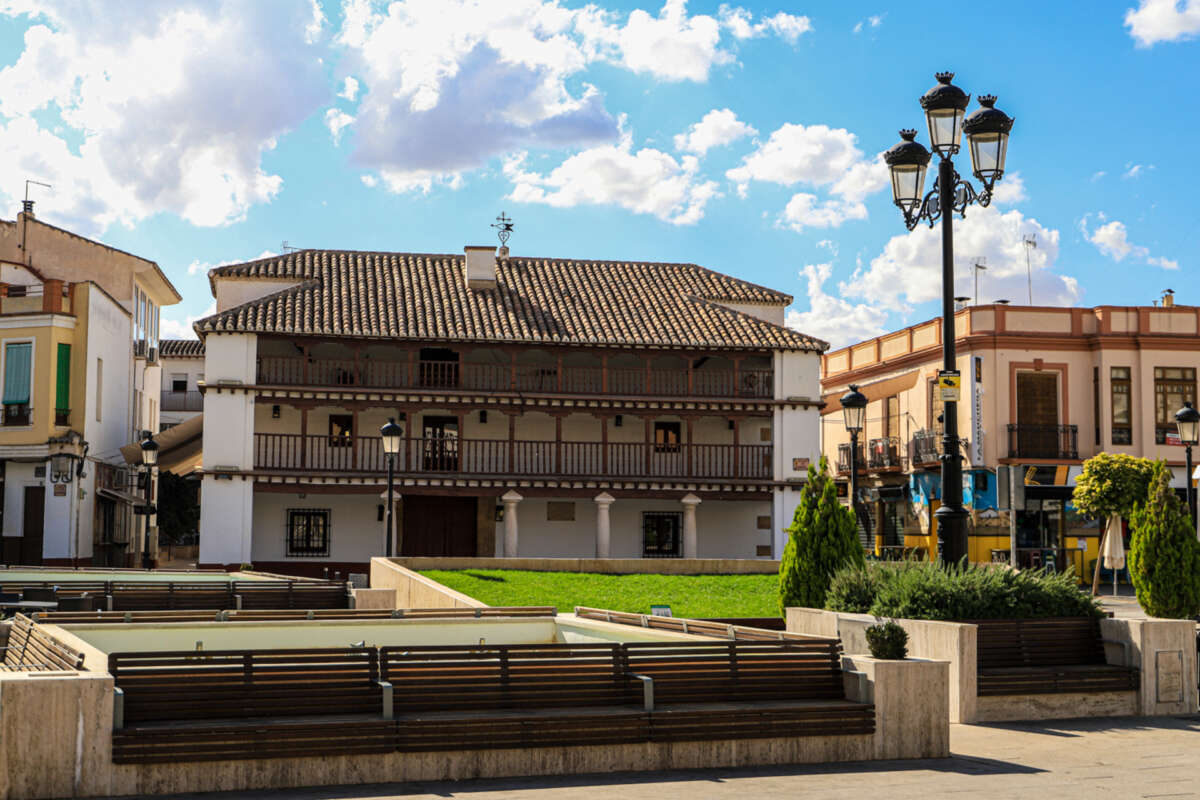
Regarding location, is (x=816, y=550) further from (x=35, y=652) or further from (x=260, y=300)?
(x=260, y=300)

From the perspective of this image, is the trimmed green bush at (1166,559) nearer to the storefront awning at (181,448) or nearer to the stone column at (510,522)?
the stone column at (510,522)

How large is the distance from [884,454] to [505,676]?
3759 centimetres

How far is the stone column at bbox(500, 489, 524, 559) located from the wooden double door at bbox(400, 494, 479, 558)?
1724 millimetres

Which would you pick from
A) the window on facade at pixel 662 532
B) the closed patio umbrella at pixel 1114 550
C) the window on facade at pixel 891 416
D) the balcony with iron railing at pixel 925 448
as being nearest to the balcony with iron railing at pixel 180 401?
the window on facade at pixel 662 532

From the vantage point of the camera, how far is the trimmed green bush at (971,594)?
12453mm

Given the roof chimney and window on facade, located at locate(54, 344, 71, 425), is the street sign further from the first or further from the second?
the roof chimney

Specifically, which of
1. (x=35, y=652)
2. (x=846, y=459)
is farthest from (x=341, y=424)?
(x=35, y=652)

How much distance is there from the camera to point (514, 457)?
41156 mm

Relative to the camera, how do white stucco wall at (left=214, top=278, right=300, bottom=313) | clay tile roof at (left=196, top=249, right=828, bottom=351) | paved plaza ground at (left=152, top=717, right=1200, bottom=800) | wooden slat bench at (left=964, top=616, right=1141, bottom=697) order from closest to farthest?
paved plaza ground at (left=152, top=717, right=1200, bottom=800), wooden slat bench at (left=964, top=616, right=1141, bottom=697), clay tile roof at (left=196, top=249, right=828, bottom=351), white stucco wall at (left=214, top=278, right=300, bottom=313)

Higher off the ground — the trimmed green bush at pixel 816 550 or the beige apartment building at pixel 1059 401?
the beige apartment building at pixel 1059 401

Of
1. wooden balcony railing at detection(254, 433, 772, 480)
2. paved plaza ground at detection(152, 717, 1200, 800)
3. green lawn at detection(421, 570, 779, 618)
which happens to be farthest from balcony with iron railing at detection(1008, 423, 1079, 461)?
paved plaza ground at detection(152, 717, 1200, 800)

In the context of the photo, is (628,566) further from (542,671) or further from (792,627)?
(542,671)

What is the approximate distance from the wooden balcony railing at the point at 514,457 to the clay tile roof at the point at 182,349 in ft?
127

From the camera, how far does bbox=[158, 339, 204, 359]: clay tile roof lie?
7638 cm
